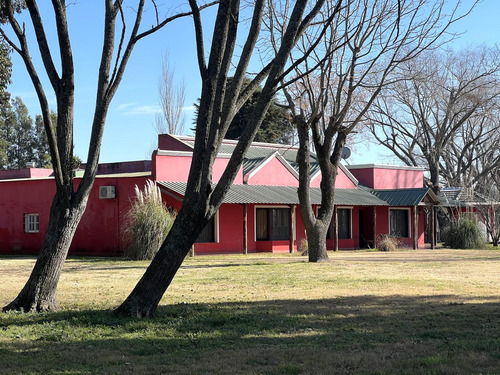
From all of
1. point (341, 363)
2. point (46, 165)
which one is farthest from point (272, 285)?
point (46, 165)

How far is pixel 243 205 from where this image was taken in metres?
28.2

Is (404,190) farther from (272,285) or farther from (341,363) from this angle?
(341,363)

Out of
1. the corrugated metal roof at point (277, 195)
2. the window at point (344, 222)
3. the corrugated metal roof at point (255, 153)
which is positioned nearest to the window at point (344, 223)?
the window at point (344, 222)

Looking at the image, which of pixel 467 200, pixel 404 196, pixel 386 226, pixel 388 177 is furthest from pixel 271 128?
pixel 467 200

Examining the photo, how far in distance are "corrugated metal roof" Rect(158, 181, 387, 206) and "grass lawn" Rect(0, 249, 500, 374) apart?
11051 mm

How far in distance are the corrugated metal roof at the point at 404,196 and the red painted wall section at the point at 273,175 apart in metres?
5.48

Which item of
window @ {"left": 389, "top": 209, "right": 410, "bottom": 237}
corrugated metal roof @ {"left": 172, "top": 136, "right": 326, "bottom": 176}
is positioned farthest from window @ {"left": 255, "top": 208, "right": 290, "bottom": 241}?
window @ {"left": 389, "top": 209, "right": 410, "bottom": 237}

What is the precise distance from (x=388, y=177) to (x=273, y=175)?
952 cm

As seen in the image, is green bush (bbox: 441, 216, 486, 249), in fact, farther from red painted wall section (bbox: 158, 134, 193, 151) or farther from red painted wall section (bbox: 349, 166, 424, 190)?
red painted wall section (bbox: 158, 134, 193, 151)

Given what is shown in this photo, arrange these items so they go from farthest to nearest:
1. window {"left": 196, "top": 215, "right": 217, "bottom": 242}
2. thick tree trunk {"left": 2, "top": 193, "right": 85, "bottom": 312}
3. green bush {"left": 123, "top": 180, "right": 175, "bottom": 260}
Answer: window {"left": 196, "top": 215, "right": 217, "bottom": 242}
green bush {"left": 123, "top": 180, "right": 175, "bottom": 260}
thick tree trunk {"left": 2, "top": 193, "right": 85, "bottom": 312}

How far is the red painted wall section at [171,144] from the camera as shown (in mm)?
32438

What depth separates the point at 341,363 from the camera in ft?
22.3

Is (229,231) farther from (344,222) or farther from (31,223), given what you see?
(31,223)

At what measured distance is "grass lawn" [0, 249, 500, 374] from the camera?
6777mm
